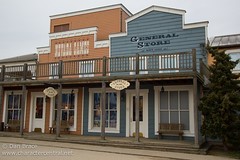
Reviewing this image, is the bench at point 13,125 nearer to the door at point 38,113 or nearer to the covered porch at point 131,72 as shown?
the door at point 38,113

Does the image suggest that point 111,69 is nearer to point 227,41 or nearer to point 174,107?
point 174,107

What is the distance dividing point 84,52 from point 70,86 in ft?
6.99

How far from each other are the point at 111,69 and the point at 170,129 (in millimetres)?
4050

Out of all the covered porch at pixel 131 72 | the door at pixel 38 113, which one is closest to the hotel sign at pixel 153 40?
the covered porch at pixel 131 72

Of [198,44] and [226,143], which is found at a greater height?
[198,44]

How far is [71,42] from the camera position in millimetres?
15211

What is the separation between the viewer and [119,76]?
11.1m

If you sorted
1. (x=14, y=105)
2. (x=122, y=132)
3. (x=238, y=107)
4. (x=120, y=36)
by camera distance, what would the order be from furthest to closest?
(x=14, y=105) → (x=120, y=36) → (x=122, y=132) → (x=238, y=107)

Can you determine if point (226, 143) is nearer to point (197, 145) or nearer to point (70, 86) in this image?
point (197, 145)

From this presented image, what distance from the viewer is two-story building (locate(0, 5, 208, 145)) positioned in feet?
37.9

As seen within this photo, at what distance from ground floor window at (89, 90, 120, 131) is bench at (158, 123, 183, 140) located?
2369 mm

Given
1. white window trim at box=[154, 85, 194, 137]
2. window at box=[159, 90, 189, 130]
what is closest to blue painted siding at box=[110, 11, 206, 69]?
white window trim at box=[154, 85, 194, 137]

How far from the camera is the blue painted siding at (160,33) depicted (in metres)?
12.3

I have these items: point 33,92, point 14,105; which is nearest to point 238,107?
point 33,92
